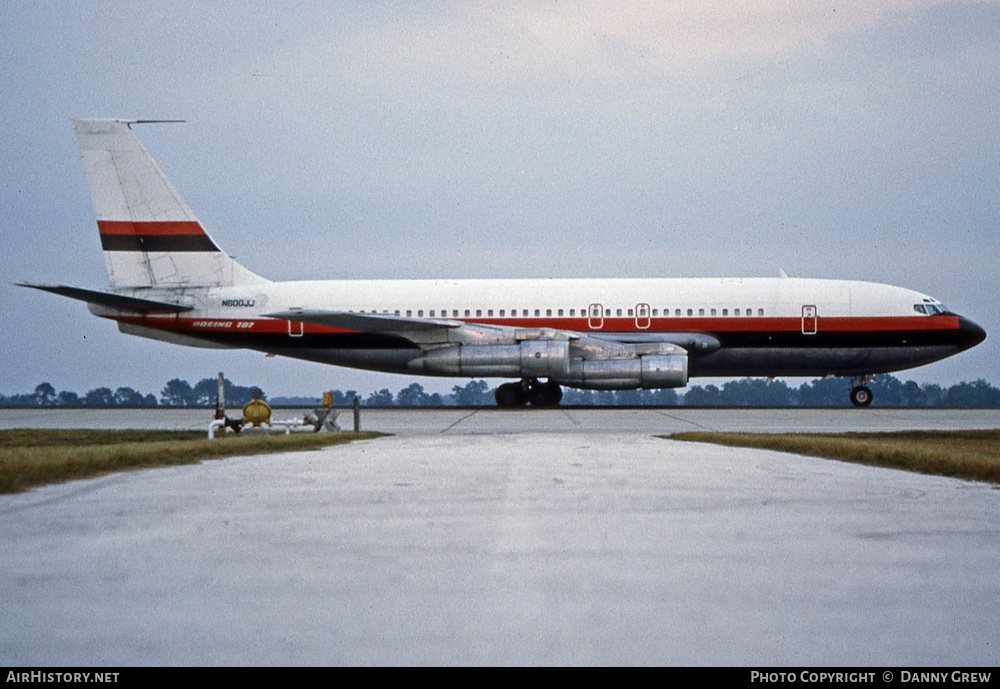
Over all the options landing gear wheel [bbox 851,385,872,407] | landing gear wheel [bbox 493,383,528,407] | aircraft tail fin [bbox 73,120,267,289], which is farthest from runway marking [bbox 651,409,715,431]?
aircraft tail fin [bbox 73,120,267,289]

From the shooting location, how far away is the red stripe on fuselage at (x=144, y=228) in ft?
110

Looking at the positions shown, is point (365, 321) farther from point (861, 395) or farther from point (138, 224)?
point (861, 395)

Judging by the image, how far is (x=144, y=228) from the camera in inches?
1318

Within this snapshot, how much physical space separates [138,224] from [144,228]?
0.86ft

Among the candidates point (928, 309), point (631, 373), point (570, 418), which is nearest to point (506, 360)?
point (631, 373)

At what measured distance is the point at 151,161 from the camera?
33625mm

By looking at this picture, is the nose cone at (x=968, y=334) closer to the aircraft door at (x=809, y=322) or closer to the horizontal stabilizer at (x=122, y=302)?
the aircraft door at (x=809, y=322)

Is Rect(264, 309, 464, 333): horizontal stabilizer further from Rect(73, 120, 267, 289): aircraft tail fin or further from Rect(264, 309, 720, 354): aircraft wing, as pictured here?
Rect(73, 120, 267, 289): aircraft tail fin

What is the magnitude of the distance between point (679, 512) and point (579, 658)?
3.78 metres

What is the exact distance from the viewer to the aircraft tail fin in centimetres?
3341

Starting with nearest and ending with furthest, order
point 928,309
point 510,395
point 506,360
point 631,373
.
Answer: point 631,373 → point 506,360 → point 510,395 → point 928,309

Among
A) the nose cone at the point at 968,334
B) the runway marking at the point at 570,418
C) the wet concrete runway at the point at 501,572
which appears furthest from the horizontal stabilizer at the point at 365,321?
the wet concrete runway at the point at 501,572
